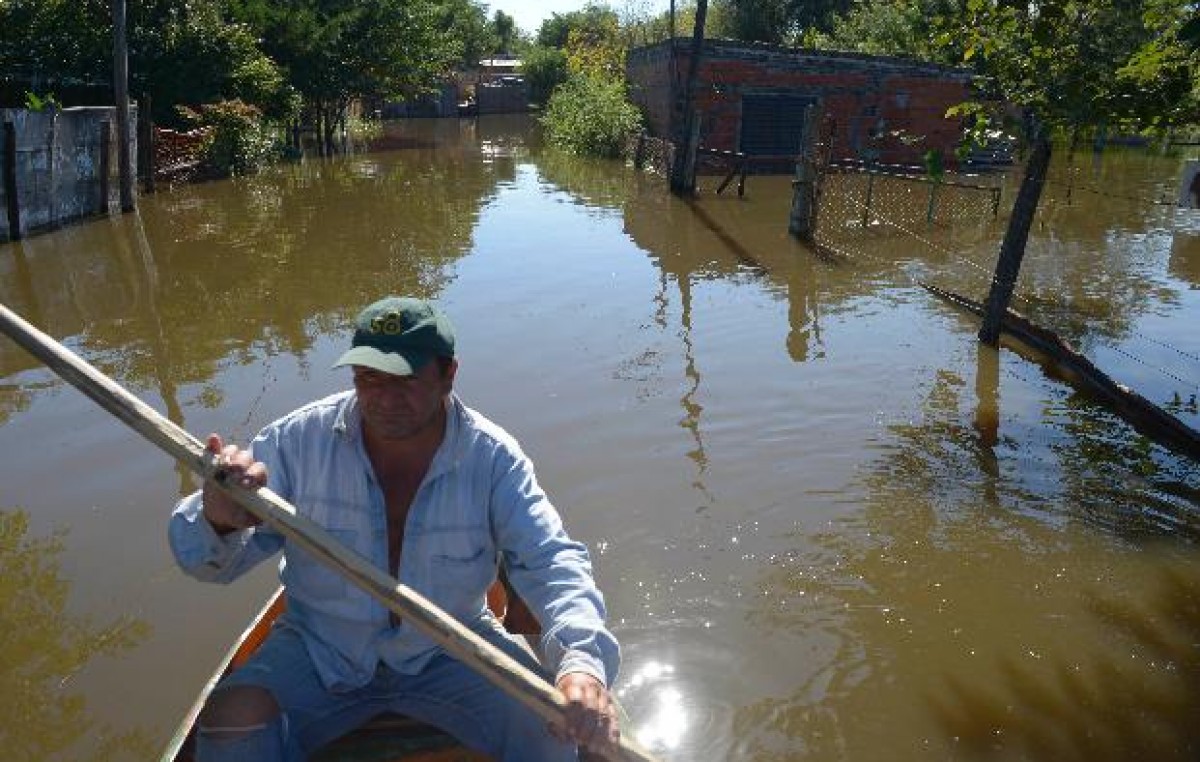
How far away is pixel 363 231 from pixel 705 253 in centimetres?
584

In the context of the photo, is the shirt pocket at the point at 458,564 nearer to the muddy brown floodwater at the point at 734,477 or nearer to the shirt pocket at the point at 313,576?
the shirt pocket at the point at 313,576

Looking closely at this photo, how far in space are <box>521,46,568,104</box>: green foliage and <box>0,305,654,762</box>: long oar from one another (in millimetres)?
52521

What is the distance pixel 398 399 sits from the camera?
2.60 m

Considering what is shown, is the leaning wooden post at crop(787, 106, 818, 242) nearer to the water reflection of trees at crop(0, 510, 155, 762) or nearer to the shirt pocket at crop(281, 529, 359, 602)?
the water reflection of trees at crop(0, 510, 155, 762)

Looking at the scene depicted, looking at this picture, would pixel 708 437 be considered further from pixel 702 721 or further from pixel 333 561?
pixel 333 561

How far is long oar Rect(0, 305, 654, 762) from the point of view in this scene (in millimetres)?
2463

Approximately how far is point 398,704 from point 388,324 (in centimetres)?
117

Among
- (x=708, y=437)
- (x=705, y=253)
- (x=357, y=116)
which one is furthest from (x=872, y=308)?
(x=357, y=116)

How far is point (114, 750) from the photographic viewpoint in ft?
12.7

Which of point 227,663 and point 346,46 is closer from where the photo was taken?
point 227,663

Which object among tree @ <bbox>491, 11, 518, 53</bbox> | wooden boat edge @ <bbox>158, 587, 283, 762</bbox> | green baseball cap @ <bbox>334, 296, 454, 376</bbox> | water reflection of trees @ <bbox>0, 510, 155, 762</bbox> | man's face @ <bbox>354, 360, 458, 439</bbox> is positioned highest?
tree @ <bbox>491, 11, 518, 53</bbox>

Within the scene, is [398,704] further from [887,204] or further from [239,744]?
[887,204]

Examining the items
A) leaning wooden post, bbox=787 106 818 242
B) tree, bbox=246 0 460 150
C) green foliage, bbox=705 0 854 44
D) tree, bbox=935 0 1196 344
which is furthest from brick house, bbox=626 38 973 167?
green foliage, bbox=705 0 854 44

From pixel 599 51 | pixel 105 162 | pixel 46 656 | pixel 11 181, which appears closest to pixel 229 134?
pixel 105 162
